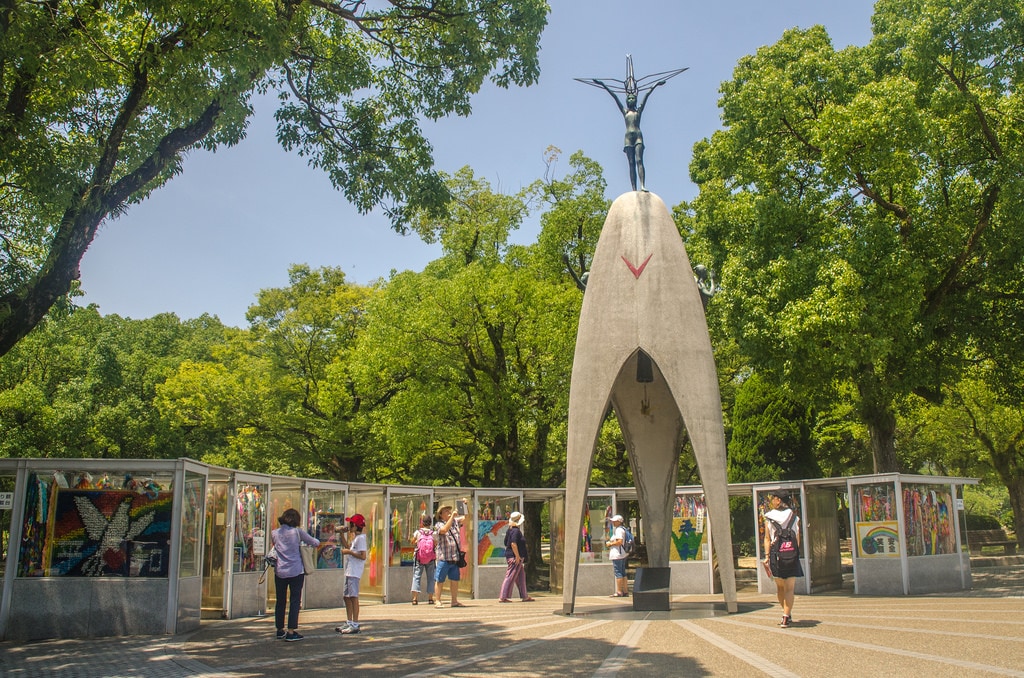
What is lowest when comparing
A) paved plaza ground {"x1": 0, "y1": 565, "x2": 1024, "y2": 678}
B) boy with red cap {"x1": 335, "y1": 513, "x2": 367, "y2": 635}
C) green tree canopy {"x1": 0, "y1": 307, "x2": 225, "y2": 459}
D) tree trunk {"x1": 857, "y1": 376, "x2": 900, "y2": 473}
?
paved plaza ground {"x1": 0, "y1": 565, "x2": 1024, "y2": 678}

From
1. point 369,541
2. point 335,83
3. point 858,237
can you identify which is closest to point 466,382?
point 369,541

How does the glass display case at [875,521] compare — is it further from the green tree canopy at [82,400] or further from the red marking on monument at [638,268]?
the green tree canopy at [82,400]

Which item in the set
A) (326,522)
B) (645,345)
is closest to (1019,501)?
(645,345)

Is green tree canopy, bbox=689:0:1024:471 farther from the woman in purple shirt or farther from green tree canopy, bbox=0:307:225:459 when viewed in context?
green tree canopy, bbox=0:307:225:459

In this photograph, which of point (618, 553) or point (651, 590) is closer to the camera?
point (651, 590)

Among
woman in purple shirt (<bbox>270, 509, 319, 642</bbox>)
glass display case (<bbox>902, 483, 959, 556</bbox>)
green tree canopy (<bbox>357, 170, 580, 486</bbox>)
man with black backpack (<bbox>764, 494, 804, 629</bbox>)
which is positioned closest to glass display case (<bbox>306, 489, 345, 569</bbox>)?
woman in purple shirt (<bbox>270, 509, 319, 642</bbox>)

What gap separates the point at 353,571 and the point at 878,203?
45.9 feet

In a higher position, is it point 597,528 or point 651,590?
point 597,528

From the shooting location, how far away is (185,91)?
962cm

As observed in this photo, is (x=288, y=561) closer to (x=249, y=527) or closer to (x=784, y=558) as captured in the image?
(x=249, y=527)

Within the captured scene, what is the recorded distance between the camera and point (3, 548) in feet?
36.3

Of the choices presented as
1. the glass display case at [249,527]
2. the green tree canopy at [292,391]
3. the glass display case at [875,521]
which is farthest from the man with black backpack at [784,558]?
the green tree canopy at [292,391]

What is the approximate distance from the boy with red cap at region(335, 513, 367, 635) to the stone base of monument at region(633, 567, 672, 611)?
465 centimetres

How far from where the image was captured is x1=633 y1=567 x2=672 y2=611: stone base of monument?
529 inches
